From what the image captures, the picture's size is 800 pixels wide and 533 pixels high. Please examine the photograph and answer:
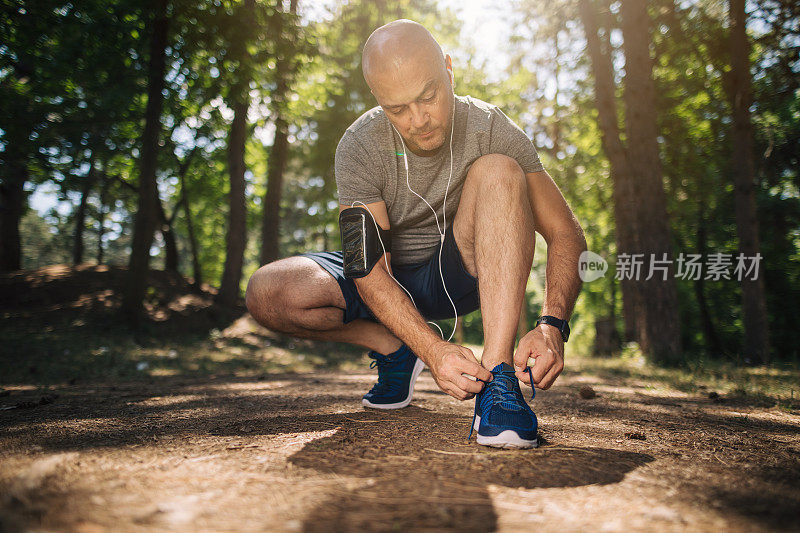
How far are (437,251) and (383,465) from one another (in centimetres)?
129

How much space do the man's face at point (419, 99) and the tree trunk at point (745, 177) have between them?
8.54 metres

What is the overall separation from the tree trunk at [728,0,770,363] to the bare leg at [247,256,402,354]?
8575 mm

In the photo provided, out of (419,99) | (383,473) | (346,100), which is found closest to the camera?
(383,473)

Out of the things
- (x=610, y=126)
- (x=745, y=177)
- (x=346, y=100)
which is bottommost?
(x=745, y=177)

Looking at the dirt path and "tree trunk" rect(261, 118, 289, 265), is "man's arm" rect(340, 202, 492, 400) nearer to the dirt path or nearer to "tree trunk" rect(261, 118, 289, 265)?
the dirt path

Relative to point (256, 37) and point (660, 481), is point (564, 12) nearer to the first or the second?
point (256, 37)

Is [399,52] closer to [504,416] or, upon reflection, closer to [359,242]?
[359,242]

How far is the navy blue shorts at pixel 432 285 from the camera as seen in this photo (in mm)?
2422

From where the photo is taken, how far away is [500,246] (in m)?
1.98

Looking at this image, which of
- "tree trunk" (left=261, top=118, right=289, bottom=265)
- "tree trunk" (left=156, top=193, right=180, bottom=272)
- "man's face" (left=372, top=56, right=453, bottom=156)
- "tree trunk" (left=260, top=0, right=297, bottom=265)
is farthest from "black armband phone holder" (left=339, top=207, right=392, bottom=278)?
"tree trunk" (left=156, top=193, right=180, bottom=272)

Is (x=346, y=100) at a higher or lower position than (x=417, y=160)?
higher

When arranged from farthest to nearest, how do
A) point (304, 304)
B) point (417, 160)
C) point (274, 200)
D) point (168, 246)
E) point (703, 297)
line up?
point (703, 297), point (168, 246), point (274, 200), point (304, 304), point (417, 160)

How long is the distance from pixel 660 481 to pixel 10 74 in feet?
39.2

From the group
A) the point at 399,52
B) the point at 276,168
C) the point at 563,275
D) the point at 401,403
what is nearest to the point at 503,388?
the point at 563,275
